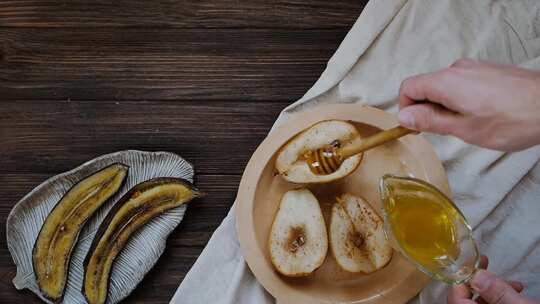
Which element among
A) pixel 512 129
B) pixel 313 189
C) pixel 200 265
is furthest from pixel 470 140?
pixel 200 265

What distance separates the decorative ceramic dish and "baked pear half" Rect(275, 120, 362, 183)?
0.23 m

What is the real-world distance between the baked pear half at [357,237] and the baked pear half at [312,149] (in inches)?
2.7

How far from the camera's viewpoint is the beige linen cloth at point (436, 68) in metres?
1.19

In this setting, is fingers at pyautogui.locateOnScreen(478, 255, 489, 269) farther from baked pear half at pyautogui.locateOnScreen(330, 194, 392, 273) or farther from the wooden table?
the wooden table

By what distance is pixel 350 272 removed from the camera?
1.16 metres

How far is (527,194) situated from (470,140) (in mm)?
377

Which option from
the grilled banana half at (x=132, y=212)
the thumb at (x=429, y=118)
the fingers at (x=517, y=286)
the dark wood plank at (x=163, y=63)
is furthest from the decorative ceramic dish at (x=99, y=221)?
the fingers at (x=517, y=286)

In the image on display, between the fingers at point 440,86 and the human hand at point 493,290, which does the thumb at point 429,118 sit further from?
the human hand at point 493,290

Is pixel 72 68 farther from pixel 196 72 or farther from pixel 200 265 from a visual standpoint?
pixel 200 265

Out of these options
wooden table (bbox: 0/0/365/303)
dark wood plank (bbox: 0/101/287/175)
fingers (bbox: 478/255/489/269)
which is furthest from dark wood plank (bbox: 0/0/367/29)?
fingers (bbox: 478/255/489/269)

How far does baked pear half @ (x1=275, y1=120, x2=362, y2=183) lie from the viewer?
112 centimetres

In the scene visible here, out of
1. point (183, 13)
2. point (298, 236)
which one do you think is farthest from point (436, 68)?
point (183, 13)

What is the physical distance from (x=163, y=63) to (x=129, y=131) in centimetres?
16

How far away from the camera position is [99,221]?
4.11 feet
